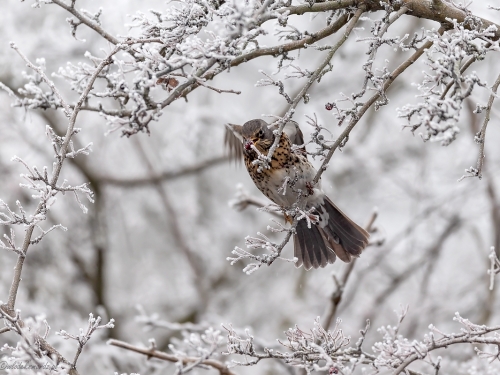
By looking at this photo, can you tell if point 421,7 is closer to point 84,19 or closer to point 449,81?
point 449,81

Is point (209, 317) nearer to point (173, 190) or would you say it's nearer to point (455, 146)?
point (173, 190)

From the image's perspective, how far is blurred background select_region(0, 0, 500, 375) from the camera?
7.28m

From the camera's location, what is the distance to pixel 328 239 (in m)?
4.10

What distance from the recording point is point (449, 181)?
878cm

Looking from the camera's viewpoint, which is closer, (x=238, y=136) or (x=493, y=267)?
(x=493, y=267)

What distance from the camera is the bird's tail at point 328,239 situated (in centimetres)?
393

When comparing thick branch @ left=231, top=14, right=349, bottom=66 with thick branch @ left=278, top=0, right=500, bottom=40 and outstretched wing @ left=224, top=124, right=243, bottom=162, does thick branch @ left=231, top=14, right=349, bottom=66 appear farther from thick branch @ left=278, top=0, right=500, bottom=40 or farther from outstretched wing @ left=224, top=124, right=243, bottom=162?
outstretched wing @ left=224, top=124, right=243, bottom=162

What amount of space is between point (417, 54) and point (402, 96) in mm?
7541

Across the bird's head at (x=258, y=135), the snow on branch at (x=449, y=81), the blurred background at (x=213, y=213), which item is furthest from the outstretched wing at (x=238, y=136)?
the blurred background at (x=213, y=213)

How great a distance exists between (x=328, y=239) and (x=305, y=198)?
569 mm

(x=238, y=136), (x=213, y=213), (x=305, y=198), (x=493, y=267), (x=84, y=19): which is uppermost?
(x=213, y=213)

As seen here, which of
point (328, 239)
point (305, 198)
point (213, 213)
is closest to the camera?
point (305, 198)

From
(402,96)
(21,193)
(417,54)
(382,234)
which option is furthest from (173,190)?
(417,54)

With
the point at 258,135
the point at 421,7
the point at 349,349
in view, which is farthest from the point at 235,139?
the point at 349,349
